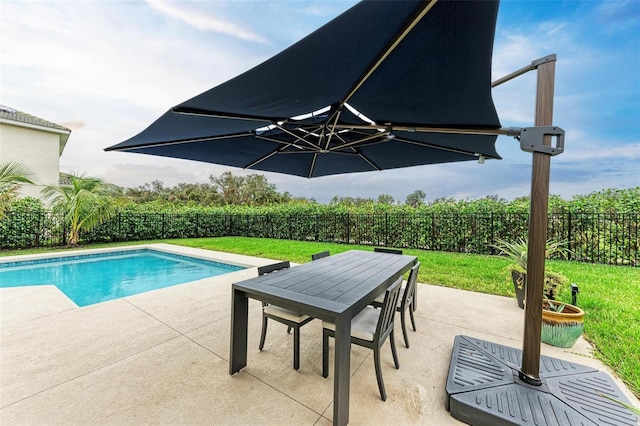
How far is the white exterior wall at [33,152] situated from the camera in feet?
39.9

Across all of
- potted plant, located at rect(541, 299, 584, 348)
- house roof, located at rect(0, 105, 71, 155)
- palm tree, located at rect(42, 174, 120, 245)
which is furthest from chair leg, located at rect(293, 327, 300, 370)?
house roof, located at rect(0, 105, 71, 155)

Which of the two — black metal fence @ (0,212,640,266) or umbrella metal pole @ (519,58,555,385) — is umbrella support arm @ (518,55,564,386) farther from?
black metal fence @ (0,212,640,266)

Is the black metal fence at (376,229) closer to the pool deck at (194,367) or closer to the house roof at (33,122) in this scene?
the pool deck at (194,367)

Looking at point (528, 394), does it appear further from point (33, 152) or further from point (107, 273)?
point (33, 152)

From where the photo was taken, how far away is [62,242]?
9.67 meters

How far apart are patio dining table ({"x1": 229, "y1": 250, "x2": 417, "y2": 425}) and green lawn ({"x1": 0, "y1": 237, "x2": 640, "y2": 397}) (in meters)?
2.10

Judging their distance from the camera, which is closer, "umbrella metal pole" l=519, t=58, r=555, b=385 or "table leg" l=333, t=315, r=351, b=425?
"table leg" l=333, t=315, r=351, b=425

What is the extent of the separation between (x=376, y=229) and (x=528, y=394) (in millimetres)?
7853

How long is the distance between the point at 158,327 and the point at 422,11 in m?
3.88

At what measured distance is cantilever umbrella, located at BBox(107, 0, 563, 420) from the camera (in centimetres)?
128

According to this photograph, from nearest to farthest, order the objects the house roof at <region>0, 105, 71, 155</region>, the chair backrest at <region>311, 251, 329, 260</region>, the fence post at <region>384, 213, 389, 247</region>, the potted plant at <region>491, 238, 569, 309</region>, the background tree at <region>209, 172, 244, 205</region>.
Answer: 1. the potted plant at <region>491, 238, 569, 309</region>
2. the chair backrest at <region>311, 251, 329, 260</region>
3. the fence post at <region>384, 213, 389, 247</region>
4. the house roof at <region>0, 105, 71, 155</region>
5. the background tree at <region>209, 172, 244, 205</region>

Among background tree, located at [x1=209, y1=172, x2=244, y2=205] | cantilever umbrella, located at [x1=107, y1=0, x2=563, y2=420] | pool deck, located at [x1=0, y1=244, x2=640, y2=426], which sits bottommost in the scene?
pool deck, located at [x1=0, y1=244, x2=640, y2=426]

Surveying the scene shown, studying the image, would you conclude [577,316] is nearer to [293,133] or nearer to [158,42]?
[293,133]

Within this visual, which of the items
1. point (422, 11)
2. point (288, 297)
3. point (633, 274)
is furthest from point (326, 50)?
point (633, 274)
